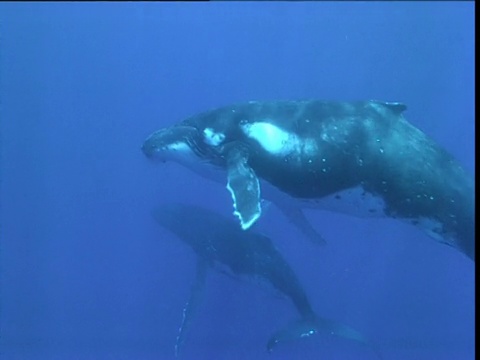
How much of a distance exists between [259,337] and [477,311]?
13.9 m

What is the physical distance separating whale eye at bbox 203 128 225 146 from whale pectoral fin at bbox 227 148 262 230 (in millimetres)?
282

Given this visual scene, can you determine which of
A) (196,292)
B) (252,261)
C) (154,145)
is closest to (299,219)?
(252,261)

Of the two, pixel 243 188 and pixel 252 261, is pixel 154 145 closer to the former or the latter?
pixel 243 188

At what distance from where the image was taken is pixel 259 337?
1669cm

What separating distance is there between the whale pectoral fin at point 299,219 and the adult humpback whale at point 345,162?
164 cm

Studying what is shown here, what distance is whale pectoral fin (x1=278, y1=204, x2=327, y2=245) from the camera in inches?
434

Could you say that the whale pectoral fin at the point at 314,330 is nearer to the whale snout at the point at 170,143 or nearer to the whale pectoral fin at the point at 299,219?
the whale pectoral fin at the point at 299,219

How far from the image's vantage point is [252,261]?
12.1 meters

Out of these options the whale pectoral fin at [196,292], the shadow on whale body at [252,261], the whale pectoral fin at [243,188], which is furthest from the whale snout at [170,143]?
the whale pectoral fin at [196,292]

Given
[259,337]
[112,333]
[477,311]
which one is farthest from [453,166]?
[112,333]

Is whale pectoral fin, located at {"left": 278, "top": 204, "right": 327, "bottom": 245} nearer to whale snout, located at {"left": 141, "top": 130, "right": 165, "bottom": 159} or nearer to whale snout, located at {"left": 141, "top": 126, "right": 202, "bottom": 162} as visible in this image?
whale snout, located at {"left": 141, "top": 126, "right": 202, "bottom": 162}

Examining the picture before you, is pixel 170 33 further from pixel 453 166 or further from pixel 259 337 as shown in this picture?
pixel 453 166

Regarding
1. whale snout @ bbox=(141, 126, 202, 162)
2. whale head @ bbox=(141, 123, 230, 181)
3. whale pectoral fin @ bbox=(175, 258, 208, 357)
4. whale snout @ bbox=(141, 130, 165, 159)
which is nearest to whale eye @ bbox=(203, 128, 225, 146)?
whale head @ bbox=(141, 123, 230, 181)

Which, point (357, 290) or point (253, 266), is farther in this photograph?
point (357, 290)
